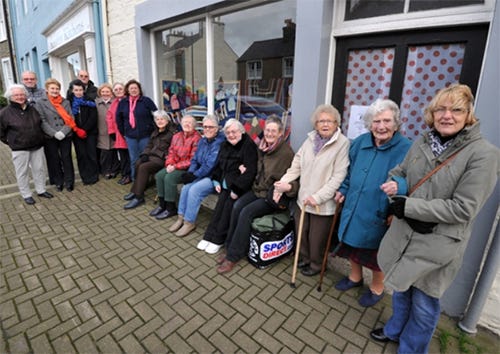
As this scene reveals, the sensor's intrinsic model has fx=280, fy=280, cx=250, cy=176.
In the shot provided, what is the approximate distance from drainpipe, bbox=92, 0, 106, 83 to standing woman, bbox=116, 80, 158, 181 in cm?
189

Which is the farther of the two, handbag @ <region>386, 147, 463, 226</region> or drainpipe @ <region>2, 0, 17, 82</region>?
drainpipe @ <region>2, 0, 17, 82</region>

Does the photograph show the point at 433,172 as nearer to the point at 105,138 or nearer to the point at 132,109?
the point at 132,109

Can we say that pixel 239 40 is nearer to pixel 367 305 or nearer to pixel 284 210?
pixel 284 210

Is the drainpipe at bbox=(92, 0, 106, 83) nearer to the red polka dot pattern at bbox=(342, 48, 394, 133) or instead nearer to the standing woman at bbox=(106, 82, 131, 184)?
the standing woman at bbox=(106, 82, 131, 184)

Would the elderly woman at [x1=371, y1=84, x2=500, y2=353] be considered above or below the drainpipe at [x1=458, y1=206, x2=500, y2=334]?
above

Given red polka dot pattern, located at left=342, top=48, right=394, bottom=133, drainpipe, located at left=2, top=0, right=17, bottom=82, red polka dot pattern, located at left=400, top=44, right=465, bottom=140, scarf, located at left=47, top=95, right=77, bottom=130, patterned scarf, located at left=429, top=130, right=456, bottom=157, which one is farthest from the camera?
→ drainpipe, located at left=2, top=0, right=17, bottom=82

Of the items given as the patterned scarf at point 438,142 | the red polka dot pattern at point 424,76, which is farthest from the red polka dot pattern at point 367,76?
the patterned scarf at point 438,142

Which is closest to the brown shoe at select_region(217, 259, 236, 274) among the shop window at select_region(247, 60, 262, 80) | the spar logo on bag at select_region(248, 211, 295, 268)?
the spar logo on bag at select_region(248, 211, 295, 268)

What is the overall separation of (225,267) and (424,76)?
2.60 meters

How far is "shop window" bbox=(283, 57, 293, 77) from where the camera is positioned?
3490 mm

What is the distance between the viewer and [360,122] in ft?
9.68

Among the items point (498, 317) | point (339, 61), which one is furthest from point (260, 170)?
point (498, 317)

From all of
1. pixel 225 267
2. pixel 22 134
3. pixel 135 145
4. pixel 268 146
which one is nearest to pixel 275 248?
pixel 225 267

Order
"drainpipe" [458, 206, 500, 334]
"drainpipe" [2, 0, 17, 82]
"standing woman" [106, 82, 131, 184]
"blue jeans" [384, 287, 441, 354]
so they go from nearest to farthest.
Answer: "blue jeans" [384, 287, 441, 354] → "drainpipe" [458, 206, 500, 334] → "standing woman" [106, 82, 131, 184] → "drainpipe" [2, 0, 17, 82]
